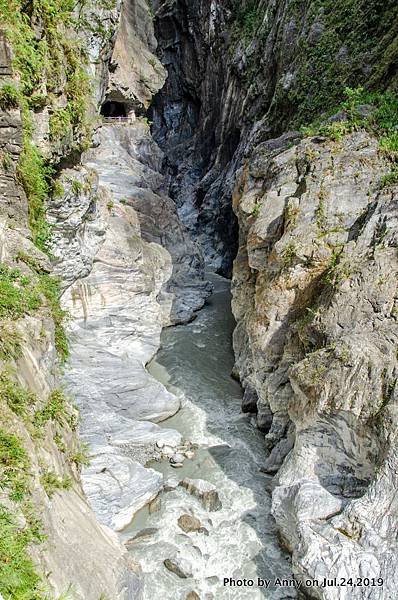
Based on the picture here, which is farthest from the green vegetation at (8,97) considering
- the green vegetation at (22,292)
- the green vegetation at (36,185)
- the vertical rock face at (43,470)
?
the green vegetation at (22,292)

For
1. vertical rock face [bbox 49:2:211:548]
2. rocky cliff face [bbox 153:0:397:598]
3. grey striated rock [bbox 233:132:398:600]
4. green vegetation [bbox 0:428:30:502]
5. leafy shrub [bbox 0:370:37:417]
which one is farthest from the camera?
vertical rock face [bbox 49:2:211:548]

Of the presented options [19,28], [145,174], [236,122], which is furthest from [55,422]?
[236,122]

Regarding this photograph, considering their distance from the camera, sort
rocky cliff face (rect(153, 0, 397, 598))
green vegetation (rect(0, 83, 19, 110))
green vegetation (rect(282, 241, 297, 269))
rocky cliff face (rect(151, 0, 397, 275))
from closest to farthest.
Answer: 1. rocky cliff face (rect(153, 0, 397, 598))
2. green vegetation (rect(0, 83, 19, 110))
3. green vegetation (rect(282, 241, 297, 269))
4. rocky cliff face (rect(151, 0, 397, 275))

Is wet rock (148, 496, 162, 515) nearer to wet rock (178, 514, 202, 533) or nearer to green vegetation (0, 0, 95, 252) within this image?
wet rock (178, 514, 202, 533)

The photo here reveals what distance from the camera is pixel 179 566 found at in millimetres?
8414

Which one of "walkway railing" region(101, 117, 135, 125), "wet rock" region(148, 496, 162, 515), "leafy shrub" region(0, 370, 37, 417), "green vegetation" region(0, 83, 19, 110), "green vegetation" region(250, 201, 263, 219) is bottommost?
"wet rock" region(148, 496, 162, 515)

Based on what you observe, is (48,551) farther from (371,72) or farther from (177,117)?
(177,117)

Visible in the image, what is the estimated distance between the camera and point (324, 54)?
19.8 meters

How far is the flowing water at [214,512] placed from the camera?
835 centimetres

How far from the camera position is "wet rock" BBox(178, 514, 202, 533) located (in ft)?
30.8

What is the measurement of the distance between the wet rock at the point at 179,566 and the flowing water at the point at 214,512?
7 centimetres

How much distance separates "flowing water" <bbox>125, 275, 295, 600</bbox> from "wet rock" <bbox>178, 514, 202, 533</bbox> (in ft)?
0.35

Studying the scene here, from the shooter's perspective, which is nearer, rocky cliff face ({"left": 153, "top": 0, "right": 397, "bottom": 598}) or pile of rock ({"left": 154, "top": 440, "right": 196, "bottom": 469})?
rocky cliff face ({"left": 153, "top": 0, "right": 397, "bottom": 598})

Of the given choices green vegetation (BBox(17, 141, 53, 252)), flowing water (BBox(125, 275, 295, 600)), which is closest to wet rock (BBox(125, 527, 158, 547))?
flowing water (BBox(125, 275, 295, 600))
